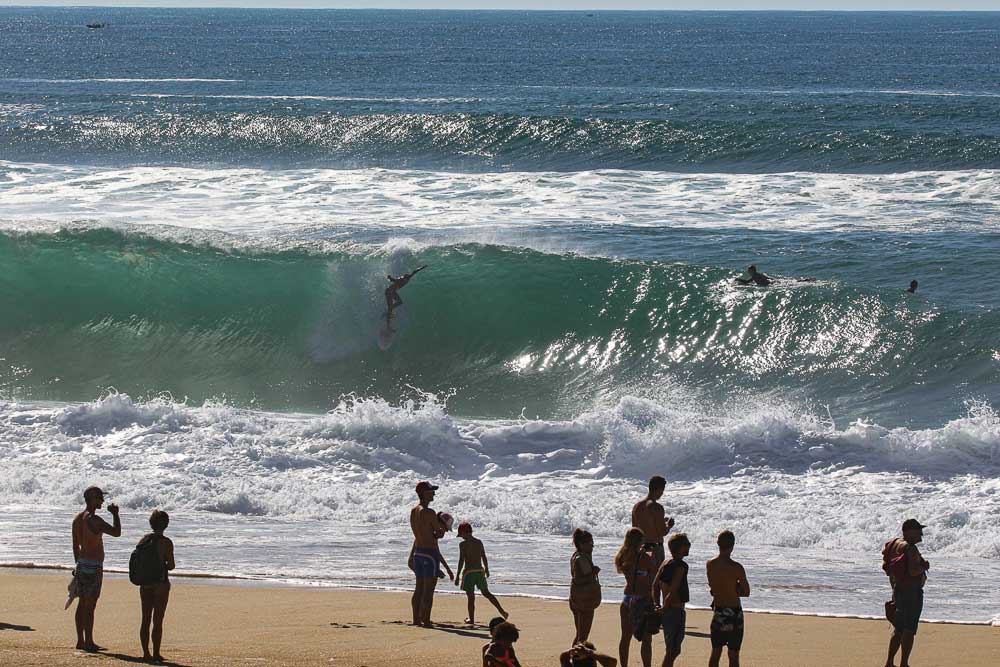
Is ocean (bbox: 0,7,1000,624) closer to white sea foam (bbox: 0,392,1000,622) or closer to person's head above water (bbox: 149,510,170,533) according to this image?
white sea foam (bbox: 0,392,1000,622)

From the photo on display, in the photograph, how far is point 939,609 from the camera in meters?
9.80

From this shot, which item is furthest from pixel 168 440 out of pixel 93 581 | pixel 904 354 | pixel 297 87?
pixel 297 87

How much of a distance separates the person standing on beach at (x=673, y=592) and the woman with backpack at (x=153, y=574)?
9.94ft

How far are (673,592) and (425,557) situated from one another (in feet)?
7.40

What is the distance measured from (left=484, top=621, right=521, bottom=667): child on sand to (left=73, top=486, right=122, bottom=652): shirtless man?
325cm

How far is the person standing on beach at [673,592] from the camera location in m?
7.49

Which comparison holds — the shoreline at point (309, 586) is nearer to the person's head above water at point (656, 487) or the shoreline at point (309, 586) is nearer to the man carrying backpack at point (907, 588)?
the person's head above water at point (656, 487)

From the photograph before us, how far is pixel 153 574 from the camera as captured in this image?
7879 mm

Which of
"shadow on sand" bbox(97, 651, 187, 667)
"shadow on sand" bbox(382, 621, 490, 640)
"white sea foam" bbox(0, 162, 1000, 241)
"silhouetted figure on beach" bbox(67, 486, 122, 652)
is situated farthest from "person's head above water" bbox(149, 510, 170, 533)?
"white sea foam" bbox(0, 162, 1000, 241)

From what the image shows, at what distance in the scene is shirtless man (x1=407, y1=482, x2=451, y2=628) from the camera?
8969 mm

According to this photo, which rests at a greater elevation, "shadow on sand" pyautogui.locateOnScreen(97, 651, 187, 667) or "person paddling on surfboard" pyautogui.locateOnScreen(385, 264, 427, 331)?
"person paddling on surfboard" pyautogui.locateOnScreen(385, 264, 427, 331)

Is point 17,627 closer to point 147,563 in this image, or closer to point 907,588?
point 147,563

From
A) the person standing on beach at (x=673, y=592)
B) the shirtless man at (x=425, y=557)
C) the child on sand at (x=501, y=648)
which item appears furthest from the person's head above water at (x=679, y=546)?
the shirtless man at (x=425, y=557)

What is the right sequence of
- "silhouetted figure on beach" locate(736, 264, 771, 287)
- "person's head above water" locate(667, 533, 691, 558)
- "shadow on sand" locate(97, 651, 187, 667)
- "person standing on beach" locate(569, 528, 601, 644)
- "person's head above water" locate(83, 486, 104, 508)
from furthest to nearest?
"silhouetted figure on beach" locate(736, 264, 771, 287) → "person's head above water" locate(83, 486, 104, 508) → "person standing on beach" locate(569, 528, 601, 644) → "shadow on sand" locate(97, 651, 187, 667) → "person's head above water" locate(667, 533, 691, 558)
